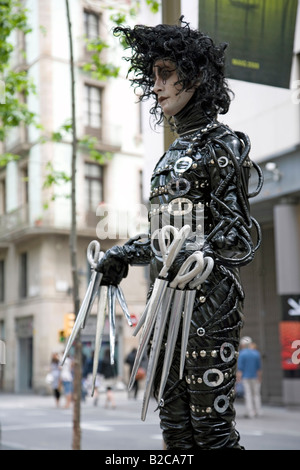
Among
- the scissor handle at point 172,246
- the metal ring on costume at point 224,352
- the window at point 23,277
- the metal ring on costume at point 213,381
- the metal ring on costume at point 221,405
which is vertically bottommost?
the metal ring on costume at point 221,405

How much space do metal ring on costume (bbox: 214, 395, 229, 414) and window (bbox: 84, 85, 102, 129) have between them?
93.7 ft

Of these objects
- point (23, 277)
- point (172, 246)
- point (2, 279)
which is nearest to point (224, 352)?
point (172, 246)

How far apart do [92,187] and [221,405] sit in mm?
28486

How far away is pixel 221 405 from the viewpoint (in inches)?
112

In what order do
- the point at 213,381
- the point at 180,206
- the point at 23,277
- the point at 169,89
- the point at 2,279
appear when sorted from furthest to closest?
the point at 2,279 < the point at 23,277 < the point at 169,89 < the point at 180,206 < the point at 213,381

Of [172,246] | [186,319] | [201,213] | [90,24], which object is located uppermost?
[90,24]

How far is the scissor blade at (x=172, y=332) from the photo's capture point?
8.58 ft

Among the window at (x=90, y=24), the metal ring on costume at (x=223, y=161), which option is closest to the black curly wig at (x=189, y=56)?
the metal ring on costume at (x=223, y=161)

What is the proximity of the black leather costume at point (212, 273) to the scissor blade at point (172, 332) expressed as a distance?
13 centimetres

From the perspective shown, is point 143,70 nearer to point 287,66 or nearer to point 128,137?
point 287,66

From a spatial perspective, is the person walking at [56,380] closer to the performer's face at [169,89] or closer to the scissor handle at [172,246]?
the performer's face at [169,89]

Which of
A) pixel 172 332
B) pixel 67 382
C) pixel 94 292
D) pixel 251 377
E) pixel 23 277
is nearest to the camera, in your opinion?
pixel 172 332

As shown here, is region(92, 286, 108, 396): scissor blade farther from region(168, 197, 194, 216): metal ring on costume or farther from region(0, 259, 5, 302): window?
region(0, 259, 5, 302): window

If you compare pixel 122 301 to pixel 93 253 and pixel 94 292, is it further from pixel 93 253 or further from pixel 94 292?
pixel 93 253
